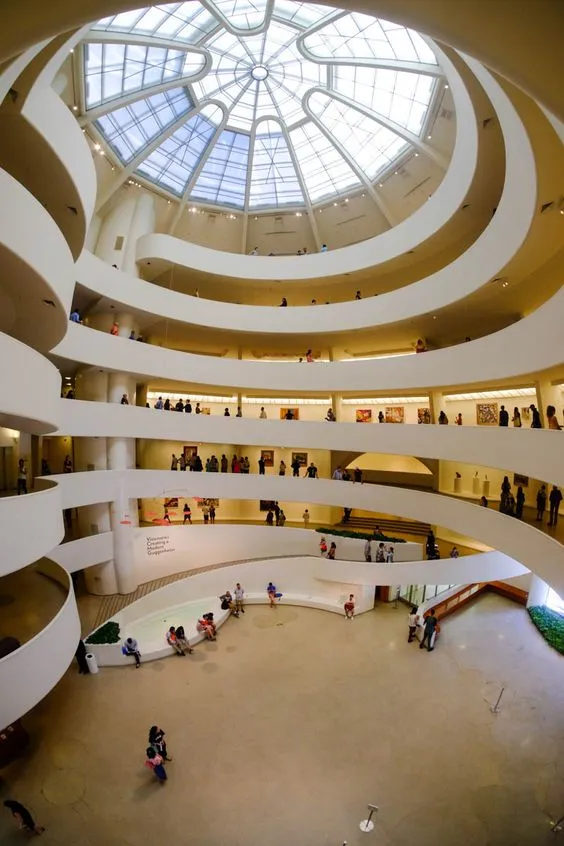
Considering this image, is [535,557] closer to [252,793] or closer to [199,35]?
[252,793]

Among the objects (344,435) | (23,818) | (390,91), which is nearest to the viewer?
(23,818)

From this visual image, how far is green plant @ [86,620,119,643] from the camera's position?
16056 millimetres

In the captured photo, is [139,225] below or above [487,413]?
above

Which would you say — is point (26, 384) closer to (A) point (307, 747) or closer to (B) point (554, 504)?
(A) point (307, 747)

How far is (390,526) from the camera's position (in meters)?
26.2

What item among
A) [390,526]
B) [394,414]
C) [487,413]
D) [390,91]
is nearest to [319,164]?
[390,91]

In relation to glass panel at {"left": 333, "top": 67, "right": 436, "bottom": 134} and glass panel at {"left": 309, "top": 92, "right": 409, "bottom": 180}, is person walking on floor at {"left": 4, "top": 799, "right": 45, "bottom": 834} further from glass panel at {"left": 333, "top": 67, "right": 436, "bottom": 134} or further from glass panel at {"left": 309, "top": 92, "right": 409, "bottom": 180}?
glass panel at {"left": 309, "top": 92, "right": 409, "bottom": 180}

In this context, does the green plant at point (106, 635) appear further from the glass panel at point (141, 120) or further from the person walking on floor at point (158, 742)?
the glass panel at point (141, 120)

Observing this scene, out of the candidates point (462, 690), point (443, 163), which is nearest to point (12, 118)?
point (443, 163)

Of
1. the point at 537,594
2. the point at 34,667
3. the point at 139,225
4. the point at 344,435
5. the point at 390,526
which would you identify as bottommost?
the point at 537,594

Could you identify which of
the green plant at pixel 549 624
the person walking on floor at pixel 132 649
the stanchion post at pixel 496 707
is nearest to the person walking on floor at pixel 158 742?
the person walking on floor at pixel 132 649

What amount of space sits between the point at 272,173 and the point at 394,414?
1597 cm

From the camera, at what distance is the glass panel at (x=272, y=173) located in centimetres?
2472

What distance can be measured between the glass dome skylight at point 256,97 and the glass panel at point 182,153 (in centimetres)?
6
